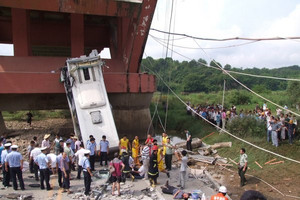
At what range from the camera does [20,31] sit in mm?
14188

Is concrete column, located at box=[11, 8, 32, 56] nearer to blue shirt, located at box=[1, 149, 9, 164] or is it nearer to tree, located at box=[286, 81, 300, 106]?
blue shirt, located at box=[1, 149, 9, 164]

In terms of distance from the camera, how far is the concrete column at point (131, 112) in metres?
14.6

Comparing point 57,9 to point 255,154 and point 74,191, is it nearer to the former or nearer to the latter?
point 74,191

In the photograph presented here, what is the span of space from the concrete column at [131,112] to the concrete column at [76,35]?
2.91 meters

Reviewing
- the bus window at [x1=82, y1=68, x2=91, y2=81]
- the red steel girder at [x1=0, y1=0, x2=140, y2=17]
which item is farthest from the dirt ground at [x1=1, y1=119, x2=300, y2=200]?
the red steel girder at [x1=0, y1=0, x2=140, y2=17]

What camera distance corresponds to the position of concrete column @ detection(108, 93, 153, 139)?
14633 mm

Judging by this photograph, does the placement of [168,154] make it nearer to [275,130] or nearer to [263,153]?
[263,153]

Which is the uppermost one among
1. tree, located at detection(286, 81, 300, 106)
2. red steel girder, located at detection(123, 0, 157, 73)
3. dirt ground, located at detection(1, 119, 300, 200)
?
red steel girder, located at detection(123, 0, 157, 73)

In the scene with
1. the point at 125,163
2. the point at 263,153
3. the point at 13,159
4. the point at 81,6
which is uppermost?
the point at 81,6

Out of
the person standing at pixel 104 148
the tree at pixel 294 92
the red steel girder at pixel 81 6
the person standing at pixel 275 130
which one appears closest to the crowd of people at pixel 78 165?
the person standing at pixel 104 148

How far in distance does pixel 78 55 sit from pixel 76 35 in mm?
1062

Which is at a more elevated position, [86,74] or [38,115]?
[86,74]

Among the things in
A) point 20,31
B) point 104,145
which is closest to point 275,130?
point 104,145

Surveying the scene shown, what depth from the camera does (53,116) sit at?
2661 centimetres
